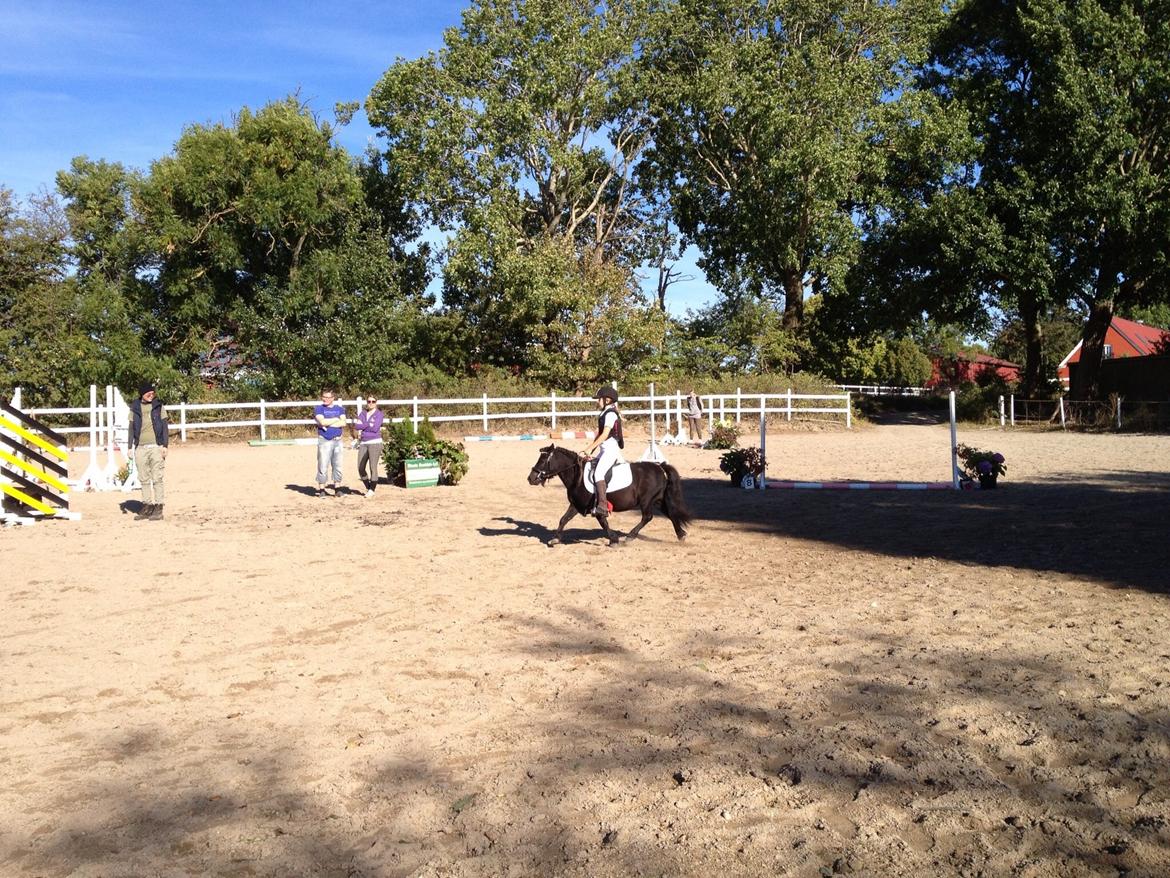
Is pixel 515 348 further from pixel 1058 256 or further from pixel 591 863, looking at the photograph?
pixel 591 863

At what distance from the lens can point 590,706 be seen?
5.43 m

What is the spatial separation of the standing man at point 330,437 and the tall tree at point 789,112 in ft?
A: 89.7

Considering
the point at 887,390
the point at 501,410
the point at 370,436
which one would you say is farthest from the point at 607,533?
the point at 887,390

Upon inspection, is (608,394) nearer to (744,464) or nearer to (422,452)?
(744,464)

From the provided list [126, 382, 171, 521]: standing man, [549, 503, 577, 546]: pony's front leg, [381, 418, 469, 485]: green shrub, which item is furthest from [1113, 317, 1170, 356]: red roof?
[126, 382, 171, 521]: standing man

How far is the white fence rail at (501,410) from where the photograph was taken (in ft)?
101

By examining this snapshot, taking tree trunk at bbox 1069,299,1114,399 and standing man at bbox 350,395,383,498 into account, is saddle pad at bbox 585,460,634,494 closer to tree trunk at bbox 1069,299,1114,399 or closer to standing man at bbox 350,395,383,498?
standing man at bbox 350,395,383,498

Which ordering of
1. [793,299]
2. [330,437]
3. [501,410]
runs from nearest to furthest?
[330,437], [501,410], [793,299]

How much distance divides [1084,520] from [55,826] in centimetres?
1149

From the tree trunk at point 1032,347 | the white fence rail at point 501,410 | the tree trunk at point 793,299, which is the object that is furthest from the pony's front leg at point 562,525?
the tree trunk at point 793,299

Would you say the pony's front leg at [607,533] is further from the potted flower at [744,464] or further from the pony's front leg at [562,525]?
the potted flower at [744,464]

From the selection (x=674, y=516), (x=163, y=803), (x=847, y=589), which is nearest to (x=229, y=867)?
(x=163, y=803)

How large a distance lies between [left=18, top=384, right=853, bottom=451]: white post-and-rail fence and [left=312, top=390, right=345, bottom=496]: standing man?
12774mm

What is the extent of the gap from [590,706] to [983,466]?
39.3 feet
